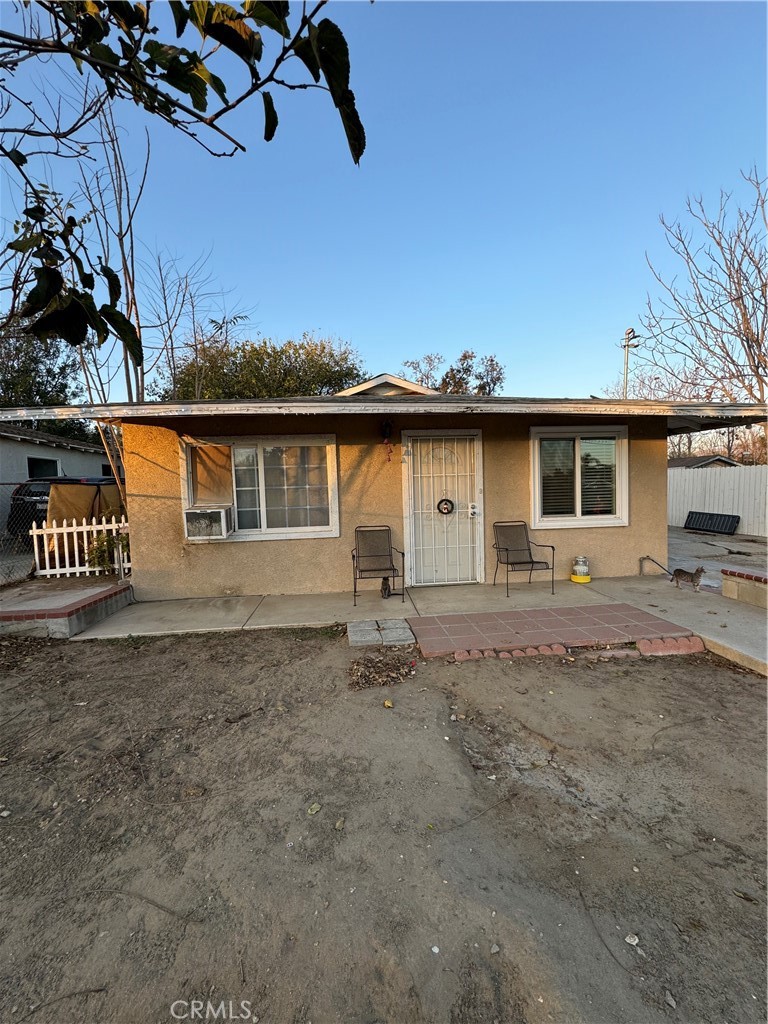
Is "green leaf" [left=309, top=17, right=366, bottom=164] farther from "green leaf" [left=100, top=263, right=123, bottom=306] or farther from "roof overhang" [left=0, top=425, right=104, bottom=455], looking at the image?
"roof overhang" [left=0, top=425, right=104, bottom=455]

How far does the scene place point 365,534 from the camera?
6.04 meters

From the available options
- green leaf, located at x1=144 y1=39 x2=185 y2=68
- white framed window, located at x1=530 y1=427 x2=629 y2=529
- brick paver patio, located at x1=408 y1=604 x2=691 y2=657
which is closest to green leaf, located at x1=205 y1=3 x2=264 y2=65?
green leaf, located at x1=144 y1=39 x2=185 y2=68

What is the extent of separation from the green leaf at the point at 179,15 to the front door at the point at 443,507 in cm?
520

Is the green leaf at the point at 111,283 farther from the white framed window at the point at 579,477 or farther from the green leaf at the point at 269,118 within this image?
the white framed window at the point at 579,477

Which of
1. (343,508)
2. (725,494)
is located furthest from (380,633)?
(725,494)

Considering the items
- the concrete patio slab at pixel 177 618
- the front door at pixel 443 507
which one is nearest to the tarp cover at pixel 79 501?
the concrete patio slab at pixel 177 618

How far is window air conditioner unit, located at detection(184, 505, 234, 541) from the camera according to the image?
5660 millimetres

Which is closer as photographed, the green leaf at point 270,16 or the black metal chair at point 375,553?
the green leaf at point 270,16

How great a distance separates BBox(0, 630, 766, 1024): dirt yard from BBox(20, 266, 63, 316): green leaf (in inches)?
77.4

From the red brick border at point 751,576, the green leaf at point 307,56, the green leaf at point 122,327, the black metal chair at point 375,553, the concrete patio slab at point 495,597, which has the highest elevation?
the green leaf at point 307,56

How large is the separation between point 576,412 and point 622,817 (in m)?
4.48

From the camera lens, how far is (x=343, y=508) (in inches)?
241

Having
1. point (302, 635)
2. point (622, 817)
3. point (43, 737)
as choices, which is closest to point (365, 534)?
point (302, 635)

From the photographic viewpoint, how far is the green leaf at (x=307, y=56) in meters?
0.95
